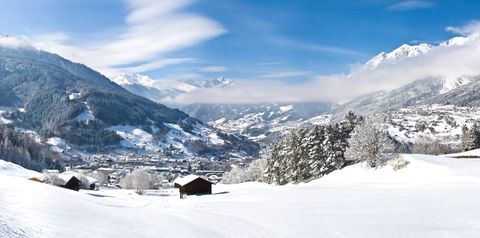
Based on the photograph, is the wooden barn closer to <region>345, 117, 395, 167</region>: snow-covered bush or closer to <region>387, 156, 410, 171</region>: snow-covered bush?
<region>345, 117, 395, 167</region>: snow-covered bush

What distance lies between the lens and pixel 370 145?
8056 centimetres

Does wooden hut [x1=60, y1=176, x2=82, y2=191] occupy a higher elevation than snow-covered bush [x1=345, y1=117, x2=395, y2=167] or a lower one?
lower

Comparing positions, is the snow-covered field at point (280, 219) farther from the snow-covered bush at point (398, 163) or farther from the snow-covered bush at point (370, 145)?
the snow-covered bush at point (370, 145)

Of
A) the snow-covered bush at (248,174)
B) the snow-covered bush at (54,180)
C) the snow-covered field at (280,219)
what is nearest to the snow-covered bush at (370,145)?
the snow-covered field at (280,219)

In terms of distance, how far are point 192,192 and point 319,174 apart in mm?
24331

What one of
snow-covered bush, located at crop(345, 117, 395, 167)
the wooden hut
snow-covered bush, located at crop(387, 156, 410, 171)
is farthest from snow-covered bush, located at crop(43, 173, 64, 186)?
snow-covered bush, located at crop(387, 156, 410, 171)

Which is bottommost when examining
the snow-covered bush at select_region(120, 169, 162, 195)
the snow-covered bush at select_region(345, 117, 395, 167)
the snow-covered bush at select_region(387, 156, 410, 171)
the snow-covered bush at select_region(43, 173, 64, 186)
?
the snow-covered bush at select_region(120, 169, 162, 195)

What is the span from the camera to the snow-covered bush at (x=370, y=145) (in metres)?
80.4

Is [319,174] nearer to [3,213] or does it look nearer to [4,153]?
[3,213]

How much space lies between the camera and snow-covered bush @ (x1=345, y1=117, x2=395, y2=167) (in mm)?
80375

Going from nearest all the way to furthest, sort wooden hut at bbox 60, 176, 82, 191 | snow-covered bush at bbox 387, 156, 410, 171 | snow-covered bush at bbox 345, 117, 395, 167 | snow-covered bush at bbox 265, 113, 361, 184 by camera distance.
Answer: snow-covered bush at bbox 387, 156, 410, 171, snow-covered bush at bbox 345, 117, 395, 167, snow-covered bush at bbox 265, 113, 361, 184, wooden hut at bbox 60, 176, 82, 191

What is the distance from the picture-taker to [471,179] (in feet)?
179

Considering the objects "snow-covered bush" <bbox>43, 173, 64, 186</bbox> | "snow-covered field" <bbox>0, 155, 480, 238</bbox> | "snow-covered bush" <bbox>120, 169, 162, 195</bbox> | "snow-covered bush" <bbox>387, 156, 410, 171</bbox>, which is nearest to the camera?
"snow-covered field" <bbox>0, 155, 480, 238</bbox>

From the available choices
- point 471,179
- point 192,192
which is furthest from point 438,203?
point 192,192
